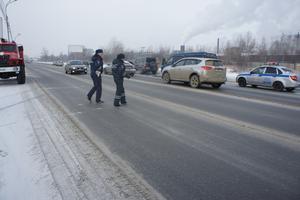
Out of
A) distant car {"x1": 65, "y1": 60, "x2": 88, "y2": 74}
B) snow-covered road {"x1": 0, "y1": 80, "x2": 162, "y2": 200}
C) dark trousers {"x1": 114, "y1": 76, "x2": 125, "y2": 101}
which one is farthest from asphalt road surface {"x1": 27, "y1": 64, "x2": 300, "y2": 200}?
distant car {"x1": 65, "y1": 60, "x2": 88, "y2": 74}

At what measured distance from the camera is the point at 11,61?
1745 cm

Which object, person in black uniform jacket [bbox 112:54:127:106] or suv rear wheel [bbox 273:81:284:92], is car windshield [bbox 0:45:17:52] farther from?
suv rear wheel [bbox 273:81:284:92]

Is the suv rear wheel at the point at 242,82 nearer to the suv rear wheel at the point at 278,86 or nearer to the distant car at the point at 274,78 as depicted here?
the distant car at the point at 274,78

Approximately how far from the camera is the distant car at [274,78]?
55.9 feet

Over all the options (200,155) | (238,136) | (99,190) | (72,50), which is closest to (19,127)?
(99,190)

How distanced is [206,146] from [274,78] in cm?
1400

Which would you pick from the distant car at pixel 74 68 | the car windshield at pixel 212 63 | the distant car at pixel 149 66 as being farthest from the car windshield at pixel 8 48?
the distant car at pixel 149 66

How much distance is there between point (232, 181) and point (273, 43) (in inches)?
3286

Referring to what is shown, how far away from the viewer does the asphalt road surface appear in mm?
3807

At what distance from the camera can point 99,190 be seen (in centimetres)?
368

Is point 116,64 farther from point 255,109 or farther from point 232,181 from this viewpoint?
point 232,181

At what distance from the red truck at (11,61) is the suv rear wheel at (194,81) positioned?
10.6m

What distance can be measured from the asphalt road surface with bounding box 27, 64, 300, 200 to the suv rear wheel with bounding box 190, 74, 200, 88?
6.57 metres

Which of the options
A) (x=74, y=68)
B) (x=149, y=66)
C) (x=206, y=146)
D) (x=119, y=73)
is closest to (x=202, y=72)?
(x=119, y=73)
